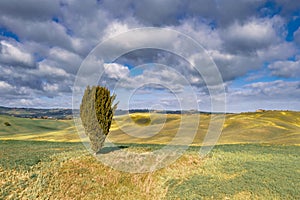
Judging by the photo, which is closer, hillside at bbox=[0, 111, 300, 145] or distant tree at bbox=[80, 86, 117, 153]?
distant tree at bbox=[80, 86, 117, 153]

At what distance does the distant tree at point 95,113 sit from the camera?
89.9 ft

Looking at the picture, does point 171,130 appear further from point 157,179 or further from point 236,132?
point 157,179

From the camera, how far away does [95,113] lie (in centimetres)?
2738

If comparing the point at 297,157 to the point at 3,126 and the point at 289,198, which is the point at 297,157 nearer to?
the point at 289,198

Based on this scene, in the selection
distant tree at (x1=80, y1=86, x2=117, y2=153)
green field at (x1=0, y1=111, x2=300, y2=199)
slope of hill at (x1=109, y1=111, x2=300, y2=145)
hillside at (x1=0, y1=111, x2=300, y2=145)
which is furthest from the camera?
hillside at (x1=0, y1=111, x2=300, y2=145)

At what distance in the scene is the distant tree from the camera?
27406 mm

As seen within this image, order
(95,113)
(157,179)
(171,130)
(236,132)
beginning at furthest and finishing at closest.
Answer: (171,130)
(236,132)
(95,113)
(157,179)

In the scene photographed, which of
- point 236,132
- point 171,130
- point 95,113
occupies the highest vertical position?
point 95,113

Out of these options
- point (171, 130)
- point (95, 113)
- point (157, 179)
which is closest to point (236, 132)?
point (171, 130)

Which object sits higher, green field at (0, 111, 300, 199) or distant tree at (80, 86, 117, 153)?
distant tree at (80, 86, 117, 153)

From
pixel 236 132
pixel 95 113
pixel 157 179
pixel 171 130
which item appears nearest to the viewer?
pixel 157 179

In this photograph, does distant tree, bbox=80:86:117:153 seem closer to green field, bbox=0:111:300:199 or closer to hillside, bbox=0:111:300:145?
green field, bbox=0:111:300:199

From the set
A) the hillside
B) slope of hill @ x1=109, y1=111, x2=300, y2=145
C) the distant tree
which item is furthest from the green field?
the hillside

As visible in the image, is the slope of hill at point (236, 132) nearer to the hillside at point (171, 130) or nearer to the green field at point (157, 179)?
the hillside at point (171, 130)
